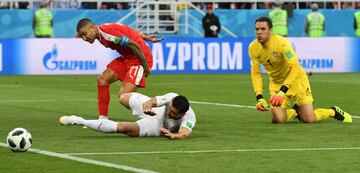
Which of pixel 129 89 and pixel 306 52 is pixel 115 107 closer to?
pixel 129 89

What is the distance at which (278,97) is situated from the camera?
16109 millimetres

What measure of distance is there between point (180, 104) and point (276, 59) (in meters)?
3.74

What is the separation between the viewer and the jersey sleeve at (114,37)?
16469 millimetres

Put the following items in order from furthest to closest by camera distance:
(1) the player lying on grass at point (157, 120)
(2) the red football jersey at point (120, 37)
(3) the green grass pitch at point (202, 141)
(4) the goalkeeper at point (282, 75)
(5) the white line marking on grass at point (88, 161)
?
(4) the goalkeeper at point (282, 75)
(2) the red football jersey at point (120, 37)
(1) the player lying on grass at point (157, 120)
(3) the green grass pitch at point (202, 141)
(5) the white line marking on grass at point (88, 161)

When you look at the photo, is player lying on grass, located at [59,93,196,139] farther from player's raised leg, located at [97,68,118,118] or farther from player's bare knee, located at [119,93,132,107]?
player's raised leg, located at [97,68,118,118]

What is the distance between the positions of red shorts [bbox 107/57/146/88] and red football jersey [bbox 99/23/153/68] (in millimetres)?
77

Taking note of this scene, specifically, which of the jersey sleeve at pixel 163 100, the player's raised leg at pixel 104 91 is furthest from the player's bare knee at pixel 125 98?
the player's raised leg at pixel 104 91

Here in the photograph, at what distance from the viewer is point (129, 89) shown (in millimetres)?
16828

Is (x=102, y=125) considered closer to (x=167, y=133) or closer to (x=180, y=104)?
(x=167, y=133)

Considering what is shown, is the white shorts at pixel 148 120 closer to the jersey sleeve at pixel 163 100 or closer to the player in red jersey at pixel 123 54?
the jersey sleeve at pixel 163 100

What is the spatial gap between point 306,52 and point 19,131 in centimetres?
2396

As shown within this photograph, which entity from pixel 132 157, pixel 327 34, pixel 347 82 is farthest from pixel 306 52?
pixel 132 157

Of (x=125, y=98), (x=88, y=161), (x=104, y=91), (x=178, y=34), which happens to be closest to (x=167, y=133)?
(x=125, y=98)

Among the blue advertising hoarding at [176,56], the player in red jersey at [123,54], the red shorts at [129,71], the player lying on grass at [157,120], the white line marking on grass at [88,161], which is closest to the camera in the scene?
the white line marking on grass at [88,161]
